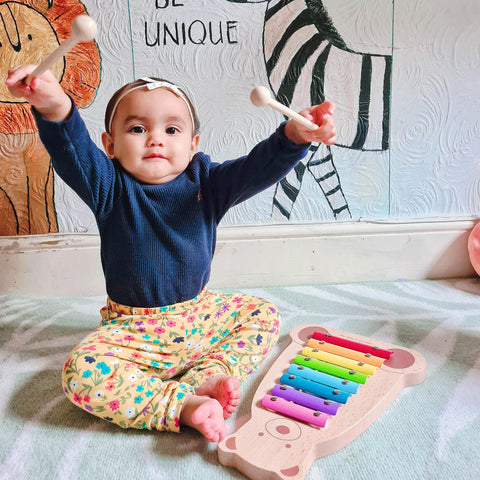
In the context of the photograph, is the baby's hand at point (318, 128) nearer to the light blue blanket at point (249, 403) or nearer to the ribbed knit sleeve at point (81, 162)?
the ribbed knit sleeve at point (81, 162)

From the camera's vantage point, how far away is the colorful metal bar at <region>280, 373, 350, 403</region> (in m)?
0.67

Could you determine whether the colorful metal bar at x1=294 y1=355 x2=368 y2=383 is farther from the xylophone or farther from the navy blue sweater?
the navy blue sweater

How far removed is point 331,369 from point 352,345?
0.09m

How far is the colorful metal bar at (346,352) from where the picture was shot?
758 mm

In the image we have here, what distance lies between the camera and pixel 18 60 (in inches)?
40.2

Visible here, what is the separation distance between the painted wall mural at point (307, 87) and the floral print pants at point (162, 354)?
0.36 metres

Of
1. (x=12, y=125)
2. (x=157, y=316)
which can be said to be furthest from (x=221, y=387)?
(x=12, y=125)

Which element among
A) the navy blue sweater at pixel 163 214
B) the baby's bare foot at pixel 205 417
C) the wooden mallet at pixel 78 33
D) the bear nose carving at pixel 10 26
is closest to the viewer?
the wooden mallet at pixel 78 33

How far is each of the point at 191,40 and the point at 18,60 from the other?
1.19 feet

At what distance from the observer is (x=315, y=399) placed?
66cm

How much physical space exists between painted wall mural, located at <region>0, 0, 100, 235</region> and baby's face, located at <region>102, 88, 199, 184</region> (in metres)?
0.36

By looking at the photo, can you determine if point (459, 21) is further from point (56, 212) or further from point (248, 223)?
point (56, 212)

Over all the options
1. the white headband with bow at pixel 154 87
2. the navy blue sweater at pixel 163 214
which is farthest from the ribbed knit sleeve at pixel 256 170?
the white headband with bow at pixel 154 87

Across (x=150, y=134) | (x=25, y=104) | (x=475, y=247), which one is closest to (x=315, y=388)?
(x=150, y=134)
